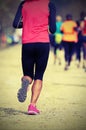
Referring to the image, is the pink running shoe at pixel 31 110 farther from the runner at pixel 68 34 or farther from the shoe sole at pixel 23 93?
Answer: the runner at pixel 68 34

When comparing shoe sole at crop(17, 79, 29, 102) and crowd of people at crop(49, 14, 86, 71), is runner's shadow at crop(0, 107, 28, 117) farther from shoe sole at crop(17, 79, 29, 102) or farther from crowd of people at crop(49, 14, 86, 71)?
crowd of people at crop(49, 14, 86, 71)

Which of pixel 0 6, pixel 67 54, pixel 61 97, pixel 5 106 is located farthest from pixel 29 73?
pixel 0 6

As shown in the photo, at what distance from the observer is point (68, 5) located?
3356 cm

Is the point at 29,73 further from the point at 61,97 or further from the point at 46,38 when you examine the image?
the point at 61,97

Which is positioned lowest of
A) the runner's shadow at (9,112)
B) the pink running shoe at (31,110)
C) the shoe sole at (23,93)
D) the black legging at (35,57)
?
the runner's shadow at (9,112)

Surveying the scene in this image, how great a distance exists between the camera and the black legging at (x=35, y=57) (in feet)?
23.4

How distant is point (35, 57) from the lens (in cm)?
727

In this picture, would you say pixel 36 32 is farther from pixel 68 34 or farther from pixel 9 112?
pixel 68 34

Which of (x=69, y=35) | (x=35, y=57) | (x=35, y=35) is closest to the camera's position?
(x=35, y=35)

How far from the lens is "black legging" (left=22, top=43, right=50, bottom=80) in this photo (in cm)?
712

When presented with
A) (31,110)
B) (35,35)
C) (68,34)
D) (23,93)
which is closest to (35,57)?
(35,35)

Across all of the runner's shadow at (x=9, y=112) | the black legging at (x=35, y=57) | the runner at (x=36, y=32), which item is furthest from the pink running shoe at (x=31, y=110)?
the black legging at (x=35, y=57)

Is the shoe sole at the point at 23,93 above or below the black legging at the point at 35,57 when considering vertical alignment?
below

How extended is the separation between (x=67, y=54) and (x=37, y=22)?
8.14 m
